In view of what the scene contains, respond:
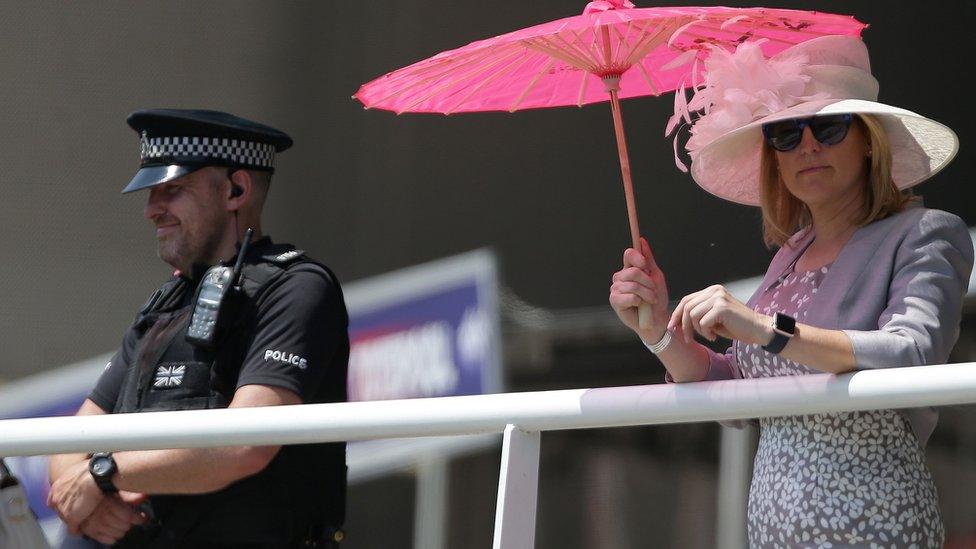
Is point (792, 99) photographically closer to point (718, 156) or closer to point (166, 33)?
point (718, 156)

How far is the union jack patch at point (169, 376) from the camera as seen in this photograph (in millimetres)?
2311

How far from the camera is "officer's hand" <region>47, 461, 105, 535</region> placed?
2254 millimetres

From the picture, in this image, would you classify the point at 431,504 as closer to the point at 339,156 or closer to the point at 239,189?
the point at 339,156

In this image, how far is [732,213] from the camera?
324cm

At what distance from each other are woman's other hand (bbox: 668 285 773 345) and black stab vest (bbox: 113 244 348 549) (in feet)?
2.96

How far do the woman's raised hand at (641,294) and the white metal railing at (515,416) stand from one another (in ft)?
0.91

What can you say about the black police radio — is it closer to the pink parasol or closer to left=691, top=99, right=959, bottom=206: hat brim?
the pink parasol

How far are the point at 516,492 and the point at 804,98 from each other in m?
0.71

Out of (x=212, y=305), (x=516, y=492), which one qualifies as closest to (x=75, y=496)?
(x=212, y=305)

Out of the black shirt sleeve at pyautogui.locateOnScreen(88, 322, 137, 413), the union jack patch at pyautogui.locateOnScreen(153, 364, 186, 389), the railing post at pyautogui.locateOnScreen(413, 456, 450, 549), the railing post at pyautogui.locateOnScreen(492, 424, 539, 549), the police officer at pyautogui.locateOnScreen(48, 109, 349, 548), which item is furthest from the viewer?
the railing post at pyautogui.locateOnScreen(413, 456, 450, 549)

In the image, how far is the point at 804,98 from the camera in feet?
6.06

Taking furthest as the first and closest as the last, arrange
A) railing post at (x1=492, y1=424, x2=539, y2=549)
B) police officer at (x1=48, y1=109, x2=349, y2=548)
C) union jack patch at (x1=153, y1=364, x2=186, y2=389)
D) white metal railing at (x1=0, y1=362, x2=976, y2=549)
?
union jack patch at (x1=153, y1=364, x2=186, y2=389), police officer at (x1=48, y1=109, x2=349, y2=548), railing post at (x1=492, y1=424, x2=539, y2=549), white metal railing at (x1=0, y1=362, x2=976, y2=549)

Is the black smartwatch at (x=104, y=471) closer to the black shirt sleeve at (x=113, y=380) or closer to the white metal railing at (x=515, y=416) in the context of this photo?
the black shirt sleeve at (x=113, y=380)

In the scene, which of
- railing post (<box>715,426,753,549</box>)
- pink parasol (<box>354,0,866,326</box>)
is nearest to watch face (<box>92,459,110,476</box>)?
pink parasol (<box>354,0,866,326</box>)
